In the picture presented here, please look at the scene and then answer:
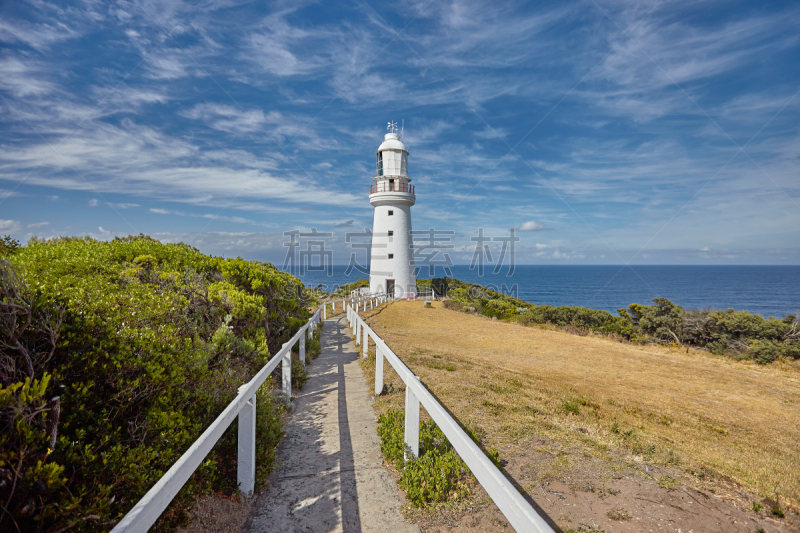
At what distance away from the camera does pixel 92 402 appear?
8.10 ft

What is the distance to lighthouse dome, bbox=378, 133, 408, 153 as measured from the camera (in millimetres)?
29273

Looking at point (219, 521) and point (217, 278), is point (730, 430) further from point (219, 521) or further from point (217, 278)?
A: point (217, 278)

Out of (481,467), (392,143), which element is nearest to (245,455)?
(481,467)

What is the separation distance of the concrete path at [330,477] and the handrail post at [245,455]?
191mm

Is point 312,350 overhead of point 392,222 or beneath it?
beneath

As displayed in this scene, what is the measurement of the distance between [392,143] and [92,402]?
29.3 m

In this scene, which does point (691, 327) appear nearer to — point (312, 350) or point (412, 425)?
point (312, 350)

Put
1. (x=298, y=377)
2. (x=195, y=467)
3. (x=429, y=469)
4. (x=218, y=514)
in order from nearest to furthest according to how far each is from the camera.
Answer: (x=195, y=467), (x=218, y=514), (x=429, y=469), (x=298, y=377)

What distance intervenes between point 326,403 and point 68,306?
4234mm

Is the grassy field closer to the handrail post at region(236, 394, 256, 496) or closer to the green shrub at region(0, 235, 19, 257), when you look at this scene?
the handrail post at region(236, 394, 256, 496)

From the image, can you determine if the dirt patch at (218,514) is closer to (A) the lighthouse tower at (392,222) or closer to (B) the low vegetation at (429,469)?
(B) the low vegetation at (429,469)

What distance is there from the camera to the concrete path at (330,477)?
307cm

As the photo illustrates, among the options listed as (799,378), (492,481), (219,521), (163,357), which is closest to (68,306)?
(163,357)

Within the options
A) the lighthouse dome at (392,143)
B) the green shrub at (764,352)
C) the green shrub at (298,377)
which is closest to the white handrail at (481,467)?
the green shrub at (298,377)
